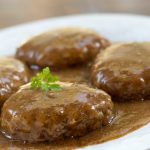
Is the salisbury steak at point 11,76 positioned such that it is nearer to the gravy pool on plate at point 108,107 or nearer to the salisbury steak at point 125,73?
the gravy pool on plate at point 108,107

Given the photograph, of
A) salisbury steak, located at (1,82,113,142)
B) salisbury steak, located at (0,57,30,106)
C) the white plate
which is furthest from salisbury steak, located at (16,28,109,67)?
salisbury steak, located at (1,82,113,142)

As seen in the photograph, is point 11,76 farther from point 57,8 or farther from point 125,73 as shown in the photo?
point 57,8

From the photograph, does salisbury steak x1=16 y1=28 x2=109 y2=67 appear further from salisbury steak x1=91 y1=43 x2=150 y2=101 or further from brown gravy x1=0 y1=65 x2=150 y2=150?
brown gravy x1=0 y1=65 x2=150 y2=150

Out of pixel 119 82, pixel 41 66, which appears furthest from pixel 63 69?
pixel 119 82

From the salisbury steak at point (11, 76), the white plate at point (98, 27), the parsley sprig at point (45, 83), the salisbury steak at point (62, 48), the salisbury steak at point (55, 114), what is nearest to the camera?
the salisbury steak at point (55, 114)

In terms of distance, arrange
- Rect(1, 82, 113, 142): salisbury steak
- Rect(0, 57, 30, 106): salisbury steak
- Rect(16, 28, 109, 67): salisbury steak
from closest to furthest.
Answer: Rect(1, 82, 113, 142): salisbury steak, Rect(0, 57, 30, 106): salisbury steak, Rect(16, 28, 109, 67): salisbury steak

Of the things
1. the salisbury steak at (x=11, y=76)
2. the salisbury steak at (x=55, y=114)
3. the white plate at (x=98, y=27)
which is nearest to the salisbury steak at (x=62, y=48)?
the salisbury steak at (x=11, y=76)

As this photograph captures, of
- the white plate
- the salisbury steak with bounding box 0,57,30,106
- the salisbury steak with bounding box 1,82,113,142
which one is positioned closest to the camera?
the salisbury steak with bounding box 1,82,113,142
